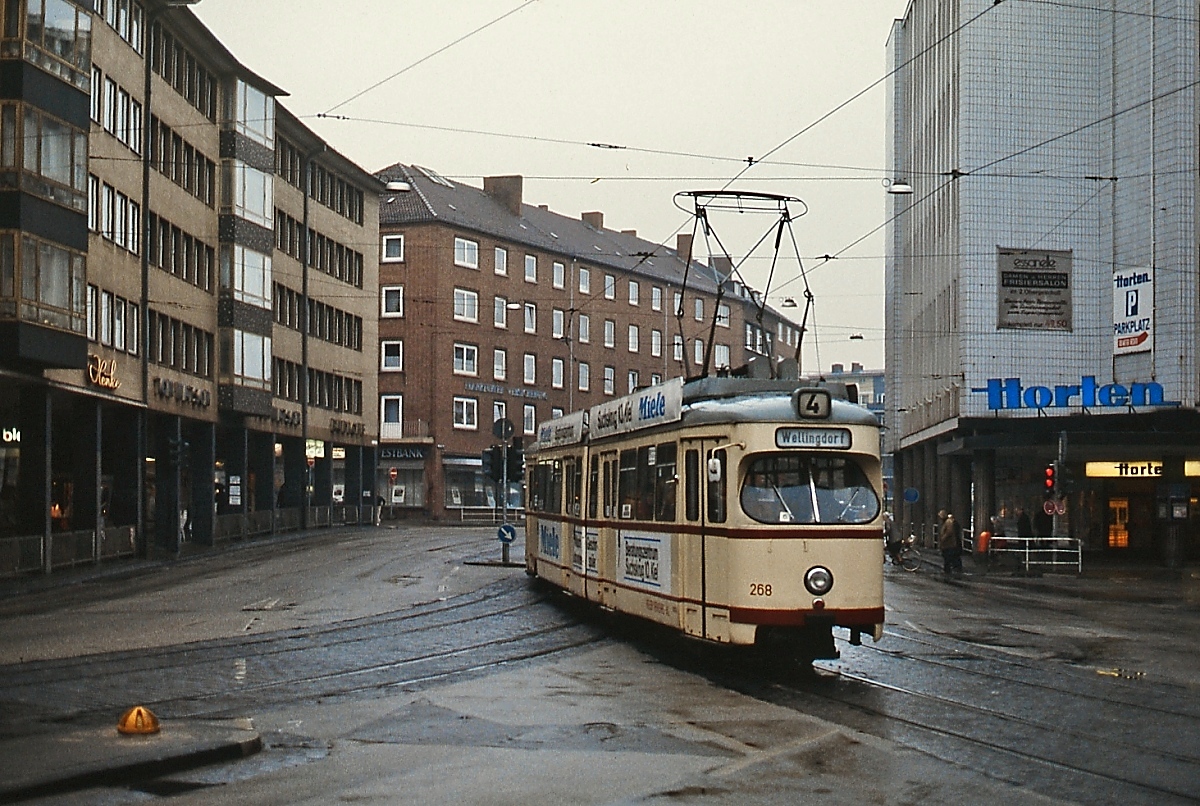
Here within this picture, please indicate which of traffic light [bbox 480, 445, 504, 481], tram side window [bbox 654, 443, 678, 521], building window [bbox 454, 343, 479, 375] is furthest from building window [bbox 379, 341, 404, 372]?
tram side window [bbox 654, 443, 678, 521]

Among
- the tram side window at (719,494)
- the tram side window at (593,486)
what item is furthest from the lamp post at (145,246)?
the tram side window at (719,494)

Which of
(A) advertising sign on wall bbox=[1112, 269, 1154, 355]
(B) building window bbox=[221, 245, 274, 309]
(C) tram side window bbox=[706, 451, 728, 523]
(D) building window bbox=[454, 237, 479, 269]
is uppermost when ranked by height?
(D) building window bbox=[454, 237, 479, 269]

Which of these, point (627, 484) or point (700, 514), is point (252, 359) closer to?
point (627, 484)

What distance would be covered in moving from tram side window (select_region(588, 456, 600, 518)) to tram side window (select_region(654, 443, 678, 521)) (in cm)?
359

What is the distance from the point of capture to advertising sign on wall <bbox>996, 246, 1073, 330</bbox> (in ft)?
169

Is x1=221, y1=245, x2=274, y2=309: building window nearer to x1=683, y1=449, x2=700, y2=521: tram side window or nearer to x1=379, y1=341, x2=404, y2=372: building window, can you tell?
x1=379, y1=341, x2=404, y2=372: building window

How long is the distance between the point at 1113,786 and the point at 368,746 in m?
5.19

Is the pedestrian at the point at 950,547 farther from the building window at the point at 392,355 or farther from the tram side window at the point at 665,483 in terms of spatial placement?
the building window at the point at 392,355

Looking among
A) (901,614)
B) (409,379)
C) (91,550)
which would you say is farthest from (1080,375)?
(409,379)

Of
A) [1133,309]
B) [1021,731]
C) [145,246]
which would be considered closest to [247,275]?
[145,246]

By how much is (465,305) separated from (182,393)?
37.4 m

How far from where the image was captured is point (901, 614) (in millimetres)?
27328

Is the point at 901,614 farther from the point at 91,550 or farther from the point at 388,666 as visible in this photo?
the point at 91,550

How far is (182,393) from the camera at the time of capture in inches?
1912
